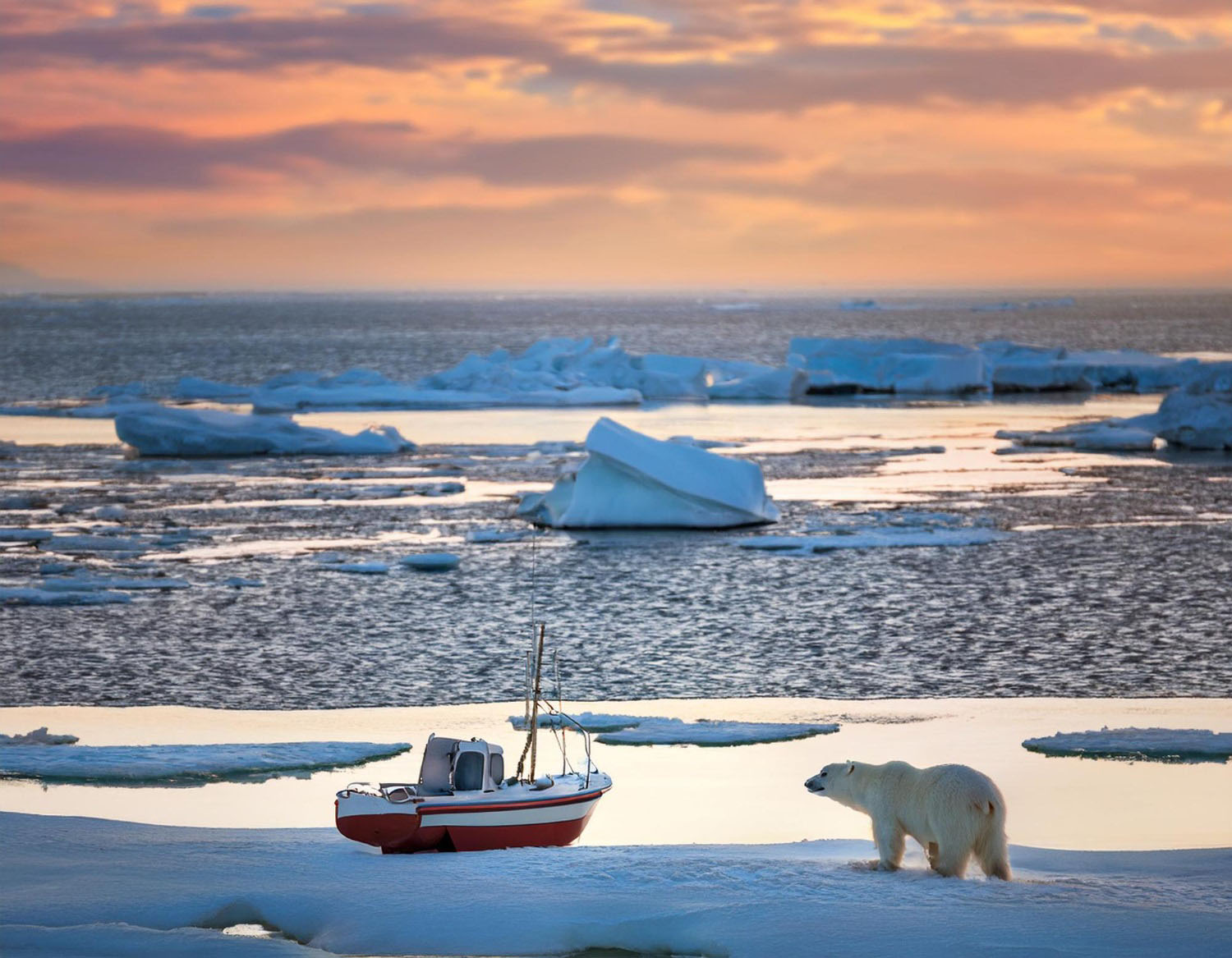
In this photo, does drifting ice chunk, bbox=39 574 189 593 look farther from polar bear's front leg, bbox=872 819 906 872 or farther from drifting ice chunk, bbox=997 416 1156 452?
drifting ice chunk, bbox=997 416 1156 452

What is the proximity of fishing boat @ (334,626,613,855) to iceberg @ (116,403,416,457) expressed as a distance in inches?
950

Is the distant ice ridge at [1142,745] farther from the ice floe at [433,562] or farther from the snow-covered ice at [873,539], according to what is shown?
the ice floe at [433,562]

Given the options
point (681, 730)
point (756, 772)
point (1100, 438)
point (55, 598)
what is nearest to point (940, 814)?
point (756, 772)

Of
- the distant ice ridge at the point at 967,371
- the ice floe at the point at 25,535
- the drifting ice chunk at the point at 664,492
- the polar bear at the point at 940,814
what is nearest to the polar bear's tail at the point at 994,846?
the polar bear at the point at 940,814

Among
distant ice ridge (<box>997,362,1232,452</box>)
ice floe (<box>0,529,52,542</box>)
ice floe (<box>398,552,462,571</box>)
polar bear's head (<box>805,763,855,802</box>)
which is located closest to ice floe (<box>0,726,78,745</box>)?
polar bear's head (<box>805,763,855,802</box>)

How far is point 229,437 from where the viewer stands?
30.9 m

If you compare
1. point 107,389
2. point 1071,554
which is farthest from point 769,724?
point 107,389

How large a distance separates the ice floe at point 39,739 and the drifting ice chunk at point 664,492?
37.2 feet

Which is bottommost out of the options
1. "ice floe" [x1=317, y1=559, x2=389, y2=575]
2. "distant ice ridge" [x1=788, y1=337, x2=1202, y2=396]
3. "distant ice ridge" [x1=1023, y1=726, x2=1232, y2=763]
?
"ice floe" [x1=317, y1=559, x2=389, y2=575]

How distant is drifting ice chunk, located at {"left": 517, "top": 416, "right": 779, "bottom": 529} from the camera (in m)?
21.2

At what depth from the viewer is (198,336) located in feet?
356

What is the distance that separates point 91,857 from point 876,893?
12.0 feet

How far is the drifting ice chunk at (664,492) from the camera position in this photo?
21.2m

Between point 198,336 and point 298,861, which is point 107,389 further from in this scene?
point 198,336
